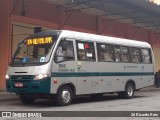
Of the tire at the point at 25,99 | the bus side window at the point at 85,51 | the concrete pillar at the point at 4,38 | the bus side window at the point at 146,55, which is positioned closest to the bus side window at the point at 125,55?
the bus side window at the point at 146,55

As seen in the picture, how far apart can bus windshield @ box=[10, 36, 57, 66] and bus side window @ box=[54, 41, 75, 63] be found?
329mm

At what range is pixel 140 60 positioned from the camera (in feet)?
66.5

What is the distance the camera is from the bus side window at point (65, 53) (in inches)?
576

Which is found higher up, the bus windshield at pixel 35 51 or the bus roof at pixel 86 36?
the bus roof at pixel 86 36

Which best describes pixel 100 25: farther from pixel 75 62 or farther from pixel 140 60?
pixel 75 62

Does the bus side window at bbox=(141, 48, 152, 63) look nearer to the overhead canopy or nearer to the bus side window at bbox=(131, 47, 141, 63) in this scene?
the bus side window at bbox=(131, 47, 141, 63)

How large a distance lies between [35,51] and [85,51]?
237 centimetres

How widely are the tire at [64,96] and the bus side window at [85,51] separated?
1.49 m

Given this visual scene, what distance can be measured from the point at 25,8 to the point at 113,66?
731 centimetres

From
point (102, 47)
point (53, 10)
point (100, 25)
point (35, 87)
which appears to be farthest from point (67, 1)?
point (35, 87)

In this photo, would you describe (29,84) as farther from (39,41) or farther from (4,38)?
(4,38)

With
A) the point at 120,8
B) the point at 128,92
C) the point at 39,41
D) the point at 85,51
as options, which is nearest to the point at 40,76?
the point at 39,41

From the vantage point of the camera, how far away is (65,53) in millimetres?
14992

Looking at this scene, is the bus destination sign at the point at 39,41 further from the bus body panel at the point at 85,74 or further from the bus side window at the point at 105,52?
the bus side window at the point at 105,52
